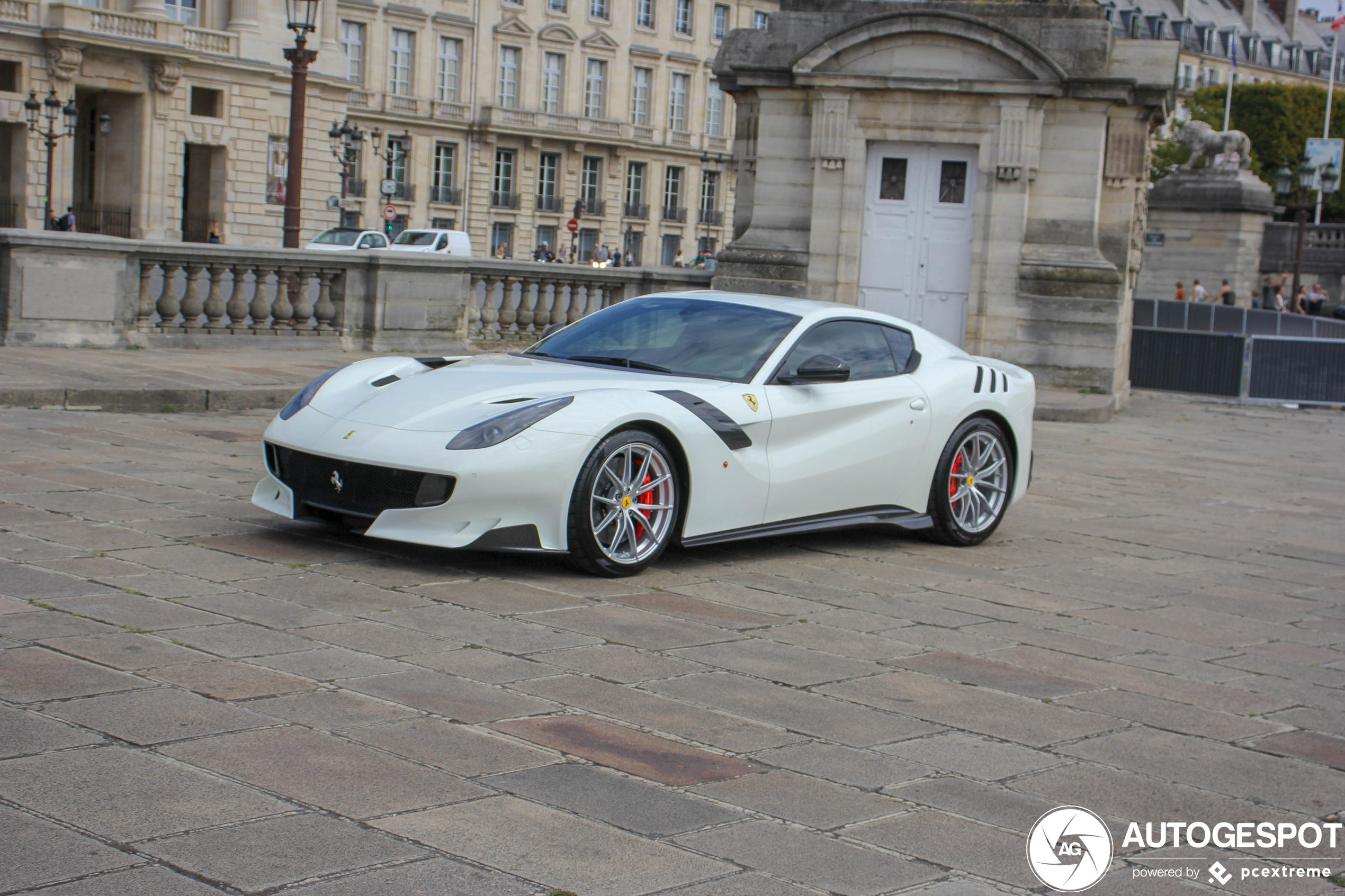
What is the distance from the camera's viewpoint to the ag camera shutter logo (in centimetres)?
354

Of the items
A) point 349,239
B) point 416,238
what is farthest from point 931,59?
point 416,238

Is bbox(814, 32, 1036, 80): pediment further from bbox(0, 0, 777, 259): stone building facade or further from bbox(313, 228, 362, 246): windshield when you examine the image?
bbox(0, 0, 777, 259): stone building facade

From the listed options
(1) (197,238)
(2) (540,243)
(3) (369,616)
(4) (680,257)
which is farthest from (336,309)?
(4) (680,257)

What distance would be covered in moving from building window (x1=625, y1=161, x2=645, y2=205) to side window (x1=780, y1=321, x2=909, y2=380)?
236ft

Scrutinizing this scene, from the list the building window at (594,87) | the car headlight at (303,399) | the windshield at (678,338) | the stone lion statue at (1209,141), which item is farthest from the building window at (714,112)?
the car headlight at (303,399)

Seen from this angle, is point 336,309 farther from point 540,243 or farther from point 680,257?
point 680,257

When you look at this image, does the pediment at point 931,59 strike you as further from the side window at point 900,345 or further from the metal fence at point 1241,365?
the side window at point 900,345

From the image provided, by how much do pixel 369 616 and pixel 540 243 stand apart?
7080 centimetres

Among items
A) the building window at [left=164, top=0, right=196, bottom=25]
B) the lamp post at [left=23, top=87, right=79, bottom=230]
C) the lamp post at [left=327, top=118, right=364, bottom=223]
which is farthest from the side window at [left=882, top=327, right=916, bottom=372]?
the building window at [left=164, top=0, right=196, bottom=25]

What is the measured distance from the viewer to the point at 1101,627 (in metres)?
6.45

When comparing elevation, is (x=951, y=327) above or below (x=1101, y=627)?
above

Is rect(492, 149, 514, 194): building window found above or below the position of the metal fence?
above

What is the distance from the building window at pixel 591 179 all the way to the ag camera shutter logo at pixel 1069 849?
74.0m

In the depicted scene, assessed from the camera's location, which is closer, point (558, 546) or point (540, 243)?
point (558, 546)
